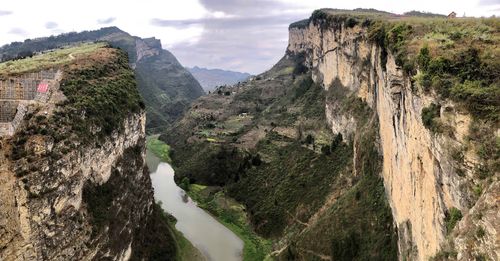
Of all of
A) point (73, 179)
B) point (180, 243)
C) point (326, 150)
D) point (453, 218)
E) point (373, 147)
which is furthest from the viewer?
point (326, 150)

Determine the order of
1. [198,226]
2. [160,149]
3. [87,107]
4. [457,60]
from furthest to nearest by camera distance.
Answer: [160,149], [198,226], [87,107], [457,60]

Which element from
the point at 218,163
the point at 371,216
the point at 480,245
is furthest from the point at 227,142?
the point at 480,245

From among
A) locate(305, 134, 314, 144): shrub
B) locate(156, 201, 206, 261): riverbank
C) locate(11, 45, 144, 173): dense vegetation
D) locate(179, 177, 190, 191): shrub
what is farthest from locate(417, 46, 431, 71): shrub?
locate(179, 177, 190, 191): shrub

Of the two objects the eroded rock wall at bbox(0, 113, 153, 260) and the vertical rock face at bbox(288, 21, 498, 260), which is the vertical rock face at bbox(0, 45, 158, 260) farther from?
the vertical rock face at bbox(288, 21, 498, 260)

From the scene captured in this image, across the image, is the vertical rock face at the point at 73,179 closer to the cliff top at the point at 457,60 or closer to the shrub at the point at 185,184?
the cliff top at the point at 457,60

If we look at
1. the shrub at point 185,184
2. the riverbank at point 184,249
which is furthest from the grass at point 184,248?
the shrub at point 185,184

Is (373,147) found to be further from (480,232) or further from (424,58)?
(480,232)

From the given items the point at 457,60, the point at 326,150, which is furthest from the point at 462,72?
the point at 326,150
